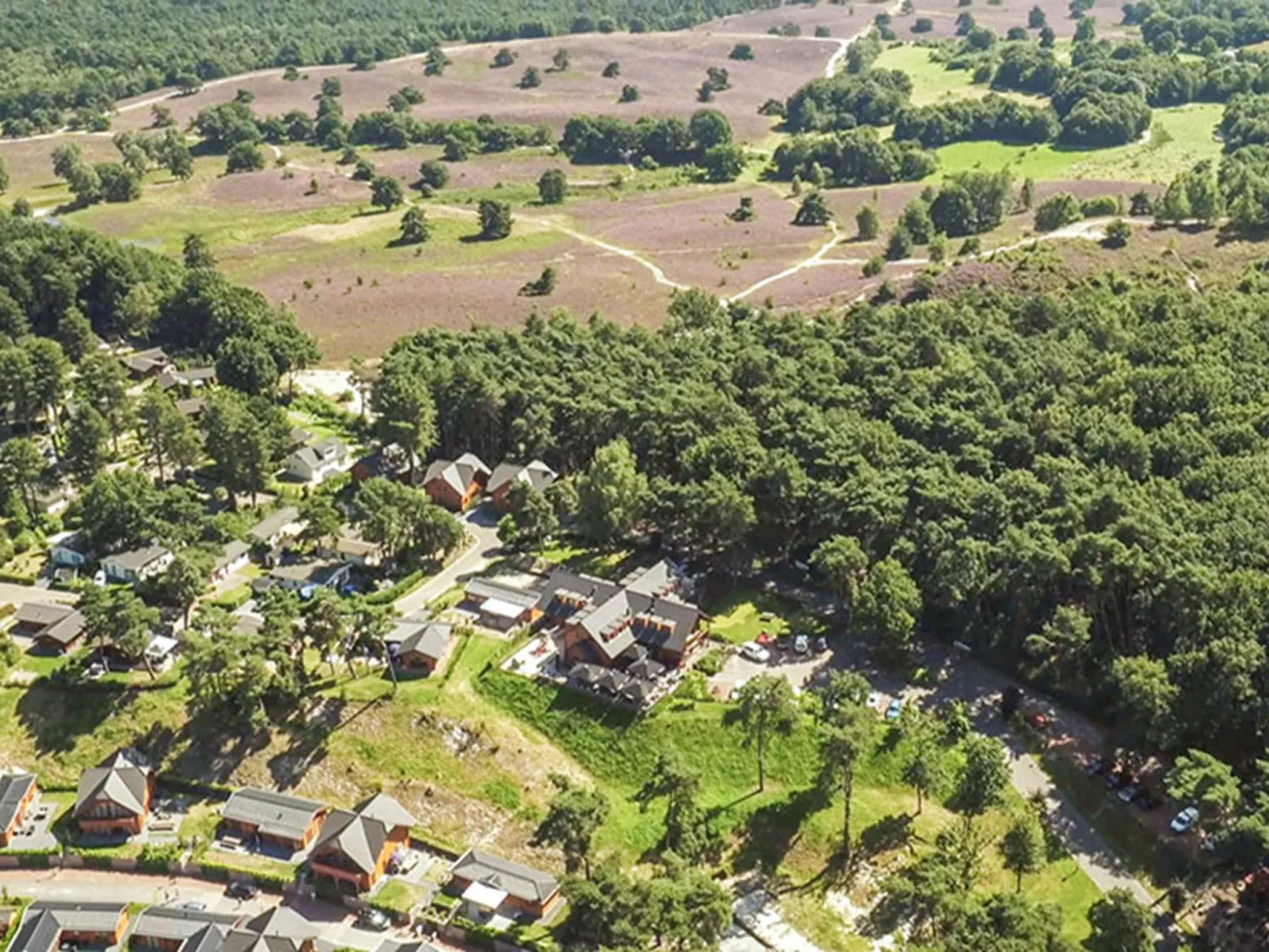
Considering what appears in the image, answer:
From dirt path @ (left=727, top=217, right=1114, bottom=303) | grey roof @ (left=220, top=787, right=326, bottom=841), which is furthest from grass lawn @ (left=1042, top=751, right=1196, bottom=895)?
dirt path @ (left=727, top=217, right=1114, bottom=303)

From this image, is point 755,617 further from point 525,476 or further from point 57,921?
point 57,921

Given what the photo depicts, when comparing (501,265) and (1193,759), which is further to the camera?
(501,265)

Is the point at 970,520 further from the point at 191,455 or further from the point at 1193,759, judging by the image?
the point at 191,455

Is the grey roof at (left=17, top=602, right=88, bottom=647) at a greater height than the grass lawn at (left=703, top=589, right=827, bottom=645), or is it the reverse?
the grey roof at (left=17, top=602, right=88, bottom=647)

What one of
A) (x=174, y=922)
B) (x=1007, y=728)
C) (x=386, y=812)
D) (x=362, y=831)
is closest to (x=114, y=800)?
(x=174, y=922)

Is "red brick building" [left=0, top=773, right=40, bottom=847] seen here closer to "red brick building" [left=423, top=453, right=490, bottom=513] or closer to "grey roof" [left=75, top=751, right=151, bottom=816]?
"grey roof" [left=75, top=751, right=151, bottom=816]

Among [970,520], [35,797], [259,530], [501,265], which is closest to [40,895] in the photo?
[35,797]
